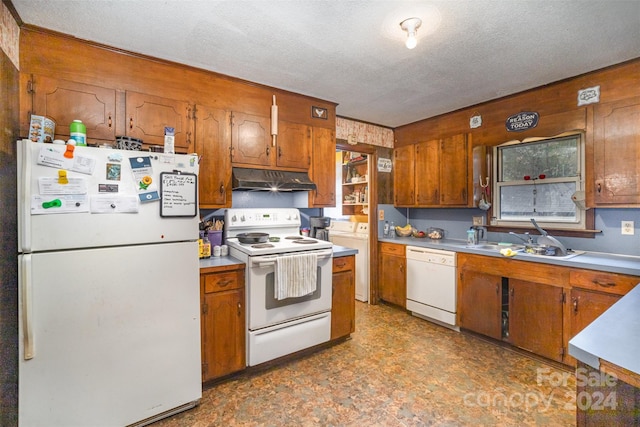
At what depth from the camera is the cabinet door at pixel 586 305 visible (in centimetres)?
218

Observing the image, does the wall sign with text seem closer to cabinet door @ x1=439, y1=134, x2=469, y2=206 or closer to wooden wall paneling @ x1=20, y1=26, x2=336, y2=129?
cabinet door @ x1=439, y1=134, x2=469, y2=206

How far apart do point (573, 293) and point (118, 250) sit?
324cm

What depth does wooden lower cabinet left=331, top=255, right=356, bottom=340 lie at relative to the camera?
2.81 meters

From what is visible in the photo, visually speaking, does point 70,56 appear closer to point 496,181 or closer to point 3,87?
point 3,87

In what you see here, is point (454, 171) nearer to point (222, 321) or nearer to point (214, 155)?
point (214, 155)

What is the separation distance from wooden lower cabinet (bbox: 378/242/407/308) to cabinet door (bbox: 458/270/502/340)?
711mm

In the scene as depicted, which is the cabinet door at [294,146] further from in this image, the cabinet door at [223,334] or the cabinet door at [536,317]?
the cabinet door at [536,317]

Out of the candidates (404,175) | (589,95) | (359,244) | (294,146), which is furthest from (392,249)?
(589,95)

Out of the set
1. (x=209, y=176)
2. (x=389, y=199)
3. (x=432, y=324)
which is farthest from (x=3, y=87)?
(x=432, y=324)

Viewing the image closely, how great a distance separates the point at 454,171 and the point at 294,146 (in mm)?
1905

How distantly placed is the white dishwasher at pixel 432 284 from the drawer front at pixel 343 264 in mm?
976

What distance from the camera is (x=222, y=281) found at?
2234mm

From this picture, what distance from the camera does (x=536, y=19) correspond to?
1773mm

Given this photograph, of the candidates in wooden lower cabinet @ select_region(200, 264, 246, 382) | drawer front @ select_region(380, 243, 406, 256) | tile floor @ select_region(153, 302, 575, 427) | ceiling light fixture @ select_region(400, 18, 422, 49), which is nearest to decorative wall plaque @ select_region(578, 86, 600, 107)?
ceiling light fixture @ select_region(400, 18, 422, 49)
